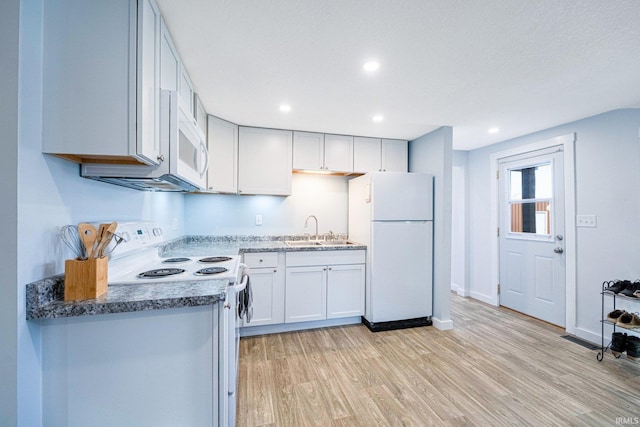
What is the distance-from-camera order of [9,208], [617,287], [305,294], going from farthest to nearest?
1. [305,294]
2. [617,287]
3. [9,208]

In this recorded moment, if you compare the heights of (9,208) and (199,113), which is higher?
(199,113)

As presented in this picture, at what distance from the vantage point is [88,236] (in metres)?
1.08

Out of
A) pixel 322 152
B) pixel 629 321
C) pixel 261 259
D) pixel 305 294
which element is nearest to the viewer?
pixel 629 321

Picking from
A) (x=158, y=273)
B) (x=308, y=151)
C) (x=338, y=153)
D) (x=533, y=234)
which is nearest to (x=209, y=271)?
(x=158, y=273)

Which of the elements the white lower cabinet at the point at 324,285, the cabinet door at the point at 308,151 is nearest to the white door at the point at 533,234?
Result: the white lower cabinet at the point at 324,285

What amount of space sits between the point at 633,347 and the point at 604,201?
4.29 ft

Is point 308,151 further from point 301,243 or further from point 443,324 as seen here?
point 443,324

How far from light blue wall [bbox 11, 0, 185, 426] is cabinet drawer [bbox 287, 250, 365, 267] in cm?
184

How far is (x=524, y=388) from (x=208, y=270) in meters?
2.37

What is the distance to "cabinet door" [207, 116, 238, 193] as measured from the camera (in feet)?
8.75

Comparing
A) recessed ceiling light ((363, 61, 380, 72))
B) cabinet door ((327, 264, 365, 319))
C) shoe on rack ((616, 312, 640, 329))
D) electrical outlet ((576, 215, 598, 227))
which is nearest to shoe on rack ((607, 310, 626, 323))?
shoe on rack ((616, 312, 640, 329))

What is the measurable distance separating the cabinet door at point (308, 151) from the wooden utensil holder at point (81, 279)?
2.24 m

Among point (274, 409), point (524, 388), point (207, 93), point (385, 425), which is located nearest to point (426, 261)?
point (524, 388)

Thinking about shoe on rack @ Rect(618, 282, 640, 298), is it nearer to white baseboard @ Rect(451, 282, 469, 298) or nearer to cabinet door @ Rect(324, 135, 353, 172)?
white baseboard @ Rect(451, 282, 469, 298)
